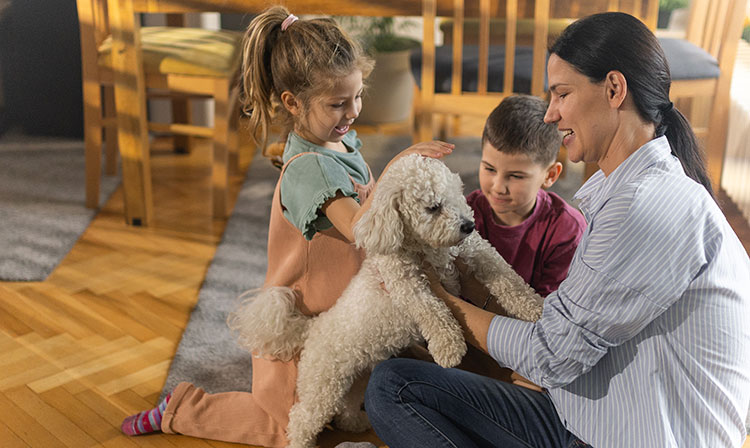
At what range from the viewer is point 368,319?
1396 mm

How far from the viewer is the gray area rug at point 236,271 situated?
1.95 meters

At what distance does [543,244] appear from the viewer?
1622mm

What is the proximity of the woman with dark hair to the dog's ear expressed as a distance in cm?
22

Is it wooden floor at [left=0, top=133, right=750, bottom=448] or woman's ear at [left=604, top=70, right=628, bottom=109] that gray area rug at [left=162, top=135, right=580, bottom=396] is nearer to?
wooden floor at [left=0, top=133, right=750, bottom=448]

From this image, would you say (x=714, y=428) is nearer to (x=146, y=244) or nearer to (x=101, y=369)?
(x=101, y=369)

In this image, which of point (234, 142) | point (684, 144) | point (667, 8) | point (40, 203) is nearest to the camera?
point (684, 144)

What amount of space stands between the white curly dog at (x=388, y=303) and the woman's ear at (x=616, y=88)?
308 mm

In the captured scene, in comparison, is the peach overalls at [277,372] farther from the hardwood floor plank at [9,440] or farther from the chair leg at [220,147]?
the chair leg at [220,147]

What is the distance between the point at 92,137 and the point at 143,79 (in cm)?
37

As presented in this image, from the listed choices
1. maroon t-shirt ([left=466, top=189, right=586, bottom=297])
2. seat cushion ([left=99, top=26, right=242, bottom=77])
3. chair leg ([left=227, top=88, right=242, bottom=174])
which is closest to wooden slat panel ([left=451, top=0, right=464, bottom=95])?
seat cushion ([left=99, top=26, right=242, bottom=77])

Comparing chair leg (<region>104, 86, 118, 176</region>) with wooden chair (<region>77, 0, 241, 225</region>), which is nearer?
wooden chair (<region>77, 0, 241, 225</region>)

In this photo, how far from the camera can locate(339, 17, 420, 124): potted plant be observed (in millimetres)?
3846

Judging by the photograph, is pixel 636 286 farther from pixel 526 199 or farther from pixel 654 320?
pixel 526 199

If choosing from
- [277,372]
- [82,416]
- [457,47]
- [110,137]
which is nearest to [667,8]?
[457,47]
